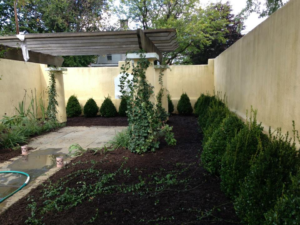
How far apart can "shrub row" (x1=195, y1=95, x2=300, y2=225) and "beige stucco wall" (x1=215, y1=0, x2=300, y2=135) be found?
429 millimetres

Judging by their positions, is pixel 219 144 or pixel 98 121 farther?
pixel 98 121

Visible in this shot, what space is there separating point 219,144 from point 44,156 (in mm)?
3721

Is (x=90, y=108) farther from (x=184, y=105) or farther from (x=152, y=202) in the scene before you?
(x=152, y=202)

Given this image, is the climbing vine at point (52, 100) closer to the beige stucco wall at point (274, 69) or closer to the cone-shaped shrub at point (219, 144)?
the beige stucco wall at point (274, 69)

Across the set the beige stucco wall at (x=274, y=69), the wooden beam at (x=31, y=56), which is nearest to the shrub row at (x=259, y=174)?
the beige stucco wall at (x=274, y=69)

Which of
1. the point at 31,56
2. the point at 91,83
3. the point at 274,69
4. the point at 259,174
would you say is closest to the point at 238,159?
the point at 259,174

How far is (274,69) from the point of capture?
306cm

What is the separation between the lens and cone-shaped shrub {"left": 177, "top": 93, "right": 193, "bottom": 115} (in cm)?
1007

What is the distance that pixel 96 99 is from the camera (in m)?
10.8

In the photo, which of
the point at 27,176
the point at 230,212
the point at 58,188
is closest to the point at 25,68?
the point at 27,176

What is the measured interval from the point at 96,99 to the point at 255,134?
8965 mm

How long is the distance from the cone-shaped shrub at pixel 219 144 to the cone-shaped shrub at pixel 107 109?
23.6ft

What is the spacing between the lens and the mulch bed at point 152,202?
2457 mm

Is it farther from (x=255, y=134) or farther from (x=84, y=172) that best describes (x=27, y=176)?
(x=255, y=134)
